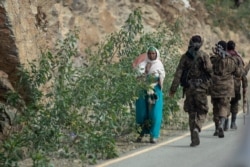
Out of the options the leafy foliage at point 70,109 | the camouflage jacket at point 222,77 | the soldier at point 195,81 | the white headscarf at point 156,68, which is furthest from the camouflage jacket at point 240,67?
the leafy foliage at point 70,109

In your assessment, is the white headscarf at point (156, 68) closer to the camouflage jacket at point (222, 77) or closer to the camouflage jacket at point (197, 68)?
the camouflage jacket at point (197, 68)

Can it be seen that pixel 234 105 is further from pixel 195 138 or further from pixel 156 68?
pixel 195 138

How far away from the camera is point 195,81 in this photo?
1262 cm

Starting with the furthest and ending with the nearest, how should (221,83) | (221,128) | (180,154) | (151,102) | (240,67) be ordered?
1. (240,67)
2. (221,83)
3. (221,128)
4. (151,102)
5. (180,154)

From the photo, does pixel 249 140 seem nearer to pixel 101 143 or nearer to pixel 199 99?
pixel 101 143

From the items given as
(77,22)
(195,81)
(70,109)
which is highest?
(77,22)

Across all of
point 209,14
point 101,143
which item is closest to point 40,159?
point 101,143

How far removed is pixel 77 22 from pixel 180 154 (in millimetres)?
9284

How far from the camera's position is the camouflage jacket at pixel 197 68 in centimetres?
1259

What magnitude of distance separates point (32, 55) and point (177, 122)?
4063 millimetres

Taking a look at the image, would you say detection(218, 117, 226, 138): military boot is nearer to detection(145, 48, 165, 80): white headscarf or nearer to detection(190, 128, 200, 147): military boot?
detection(190, 128, 200, 147): military boot

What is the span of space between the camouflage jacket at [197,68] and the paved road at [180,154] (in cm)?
98

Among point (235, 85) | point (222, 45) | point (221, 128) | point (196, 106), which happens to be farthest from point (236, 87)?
point (196, 106)

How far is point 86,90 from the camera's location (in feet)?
37.5
